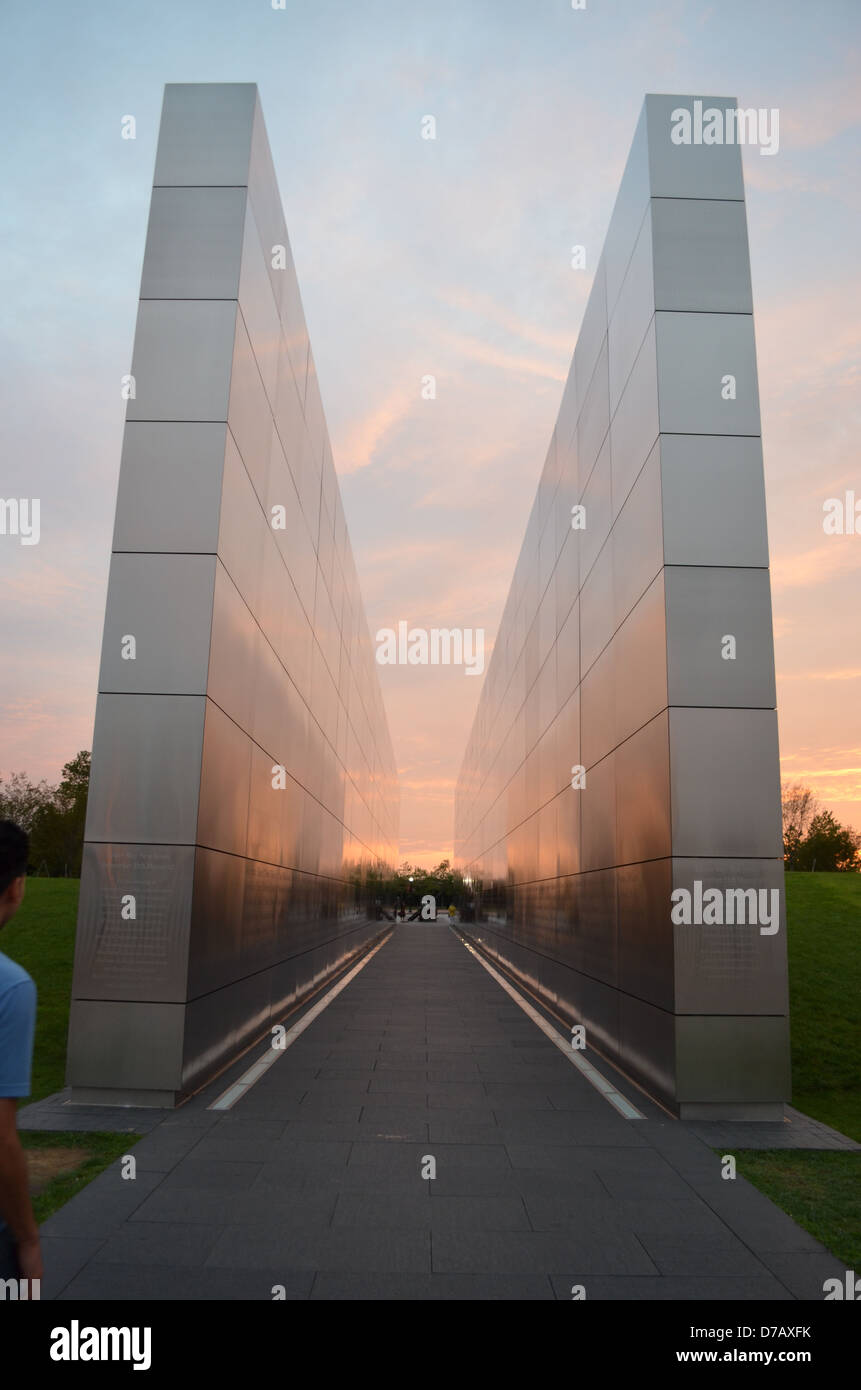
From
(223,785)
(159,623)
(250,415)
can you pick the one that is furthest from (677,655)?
(250,415)

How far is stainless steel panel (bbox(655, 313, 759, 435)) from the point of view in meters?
9.14

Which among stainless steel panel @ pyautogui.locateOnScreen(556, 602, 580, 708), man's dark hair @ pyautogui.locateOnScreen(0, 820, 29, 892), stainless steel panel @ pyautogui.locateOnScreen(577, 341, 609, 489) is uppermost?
stainless steel panel @ pyautogui.locateOnScreen(577, 341, 609, 489)

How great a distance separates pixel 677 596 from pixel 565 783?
654 cm

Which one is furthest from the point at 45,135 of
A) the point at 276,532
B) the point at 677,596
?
the point at 677,596

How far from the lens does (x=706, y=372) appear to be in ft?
30.5

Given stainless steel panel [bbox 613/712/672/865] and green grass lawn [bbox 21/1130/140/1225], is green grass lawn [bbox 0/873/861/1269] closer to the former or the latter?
green grass lawn [bbox 21/1130/140/1225]

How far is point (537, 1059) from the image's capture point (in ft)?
35.0

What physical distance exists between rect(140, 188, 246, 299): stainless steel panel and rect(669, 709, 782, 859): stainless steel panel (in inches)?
247

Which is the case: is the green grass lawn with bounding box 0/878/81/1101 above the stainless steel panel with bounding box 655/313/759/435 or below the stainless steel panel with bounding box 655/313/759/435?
below

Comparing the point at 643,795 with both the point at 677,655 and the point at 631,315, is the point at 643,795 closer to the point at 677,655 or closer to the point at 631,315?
the point at 677,655

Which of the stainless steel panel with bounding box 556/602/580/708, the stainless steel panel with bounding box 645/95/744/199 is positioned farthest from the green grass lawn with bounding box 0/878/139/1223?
the stainless steel panel with bounding box 645/95/744/199

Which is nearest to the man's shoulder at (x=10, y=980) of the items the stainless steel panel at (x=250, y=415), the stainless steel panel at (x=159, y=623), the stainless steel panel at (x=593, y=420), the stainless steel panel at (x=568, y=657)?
the stainless steel panel at (x=159, y=623)

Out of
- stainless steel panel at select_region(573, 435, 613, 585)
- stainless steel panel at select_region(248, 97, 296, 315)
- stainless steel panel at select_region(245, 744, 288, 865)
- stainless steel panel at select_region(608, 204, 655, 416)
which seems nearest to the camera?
stainless steel panel at select_region(608, 204, 655, 416)

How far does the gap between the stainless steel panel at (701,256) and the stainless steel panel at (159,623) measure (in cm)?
544
